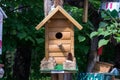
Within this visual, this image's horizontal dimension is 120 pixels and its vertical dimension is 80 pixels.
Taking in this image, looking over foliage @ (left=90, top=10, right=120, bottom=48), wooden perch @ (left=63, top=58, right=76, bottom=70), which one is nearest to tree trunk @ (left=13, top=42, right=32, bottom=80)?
foliage @ (left=90, top=10, right=120, bottom=48)

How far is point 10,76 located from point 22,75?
0.99ft

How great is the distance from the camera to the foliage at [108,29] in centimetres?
425

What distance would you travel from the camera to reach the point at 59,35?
155 inches

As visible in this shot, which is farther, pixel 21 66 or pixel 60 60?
pixel 21 66

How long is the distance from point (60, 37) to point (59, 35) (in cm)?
2

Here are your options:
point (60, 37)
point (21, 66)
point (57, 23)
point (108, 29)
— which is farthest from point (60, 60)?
point (21, 66)

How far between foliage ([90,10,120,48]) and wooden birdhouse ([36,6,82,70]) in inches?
18.6

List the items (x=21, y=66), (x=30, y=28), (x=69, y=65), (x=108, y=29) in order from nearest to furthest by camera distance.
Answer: (x=69, y=65)
(x=108, y=29)
(x=30, y=28)
(x=21, y=66)

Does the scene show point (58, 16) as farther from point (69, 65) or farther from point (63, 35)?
point (69, 65)

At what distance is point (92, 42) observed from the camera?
486cm

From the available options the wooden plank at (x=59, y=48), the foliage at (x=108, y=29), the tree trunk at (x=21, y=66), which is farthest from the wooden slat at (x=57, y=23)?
Answer: the tree trunk at (x=21, y=66)

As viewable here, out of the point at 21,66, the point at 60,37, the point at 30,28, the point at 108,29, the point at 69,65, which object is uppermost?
the point at 30,28

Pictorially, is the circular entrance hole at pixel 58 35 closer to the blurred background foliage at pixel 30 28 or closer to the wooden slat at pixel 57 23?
the wooden slat at pixel 57 23

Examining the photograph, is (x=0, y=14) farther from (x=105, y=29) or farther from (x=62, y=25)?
(x=105, y=29)
